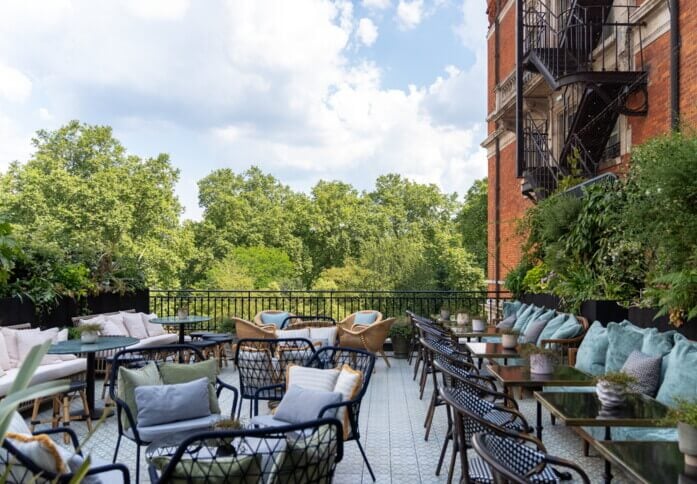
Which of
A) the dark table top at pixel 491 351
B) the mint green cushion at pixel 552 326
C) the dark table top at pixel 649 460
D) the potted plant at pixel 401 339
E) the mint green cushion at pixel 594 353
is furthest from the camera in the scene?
the potted plant at pixel 401 339

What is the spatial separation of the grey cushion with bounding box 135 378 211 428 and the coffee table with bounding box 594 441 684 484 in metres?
2.66

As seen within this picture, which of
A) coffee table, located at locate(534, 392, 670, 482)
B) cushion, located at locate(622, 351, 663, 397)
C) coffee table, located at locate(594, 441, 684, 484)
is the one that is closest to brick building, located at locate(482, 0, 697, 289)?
cushion, located at locate(622, 351, 663, 397)

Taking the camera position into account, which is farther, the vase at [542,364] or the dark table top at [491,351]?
the dark table top at [491,351]

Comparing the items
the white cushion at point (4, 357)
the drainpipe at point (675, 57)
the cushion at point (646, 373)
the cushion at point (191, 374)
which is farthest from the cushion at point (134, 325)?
the drainpipe at point (675, 57)

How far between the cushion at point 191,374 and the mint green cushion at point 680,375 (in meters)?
3.23

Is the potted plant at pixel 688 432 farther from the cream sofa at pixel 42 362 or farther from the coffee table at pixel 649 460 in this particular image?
the cream sofa at pixel 42 362

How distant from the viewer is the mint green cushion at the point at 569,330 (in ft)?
20.5

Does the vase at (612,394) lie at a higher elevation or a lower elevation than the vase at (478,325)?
higher

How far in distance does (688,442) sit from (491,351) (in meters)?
3.25

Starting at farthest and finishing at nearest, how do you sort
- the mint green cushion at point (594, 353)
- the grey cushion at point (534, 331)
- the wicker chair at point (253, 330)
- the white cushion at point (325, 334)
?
the wicker chair at point (253, 330) → the white cushion at point (325, 334) → the grey cushion at point (534, 331) → the mint green cushion at point (594, 353)

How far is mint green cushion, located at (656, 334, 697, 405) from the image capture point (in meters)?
3.67

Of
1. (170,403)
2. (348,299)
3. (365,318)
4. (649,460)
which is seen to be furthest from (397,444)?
(348,299)

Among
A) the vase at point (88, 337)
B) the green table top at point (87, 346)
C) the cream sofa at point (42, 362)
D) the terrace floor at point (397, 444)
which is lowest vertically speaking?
the terrace floor at point (397, 444)

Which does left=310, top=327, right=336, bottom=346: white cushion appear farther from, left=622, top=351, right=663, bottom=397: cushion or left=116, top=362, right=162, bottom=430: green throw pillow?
left=622, top=351, right=663, bottom=397: cushion
